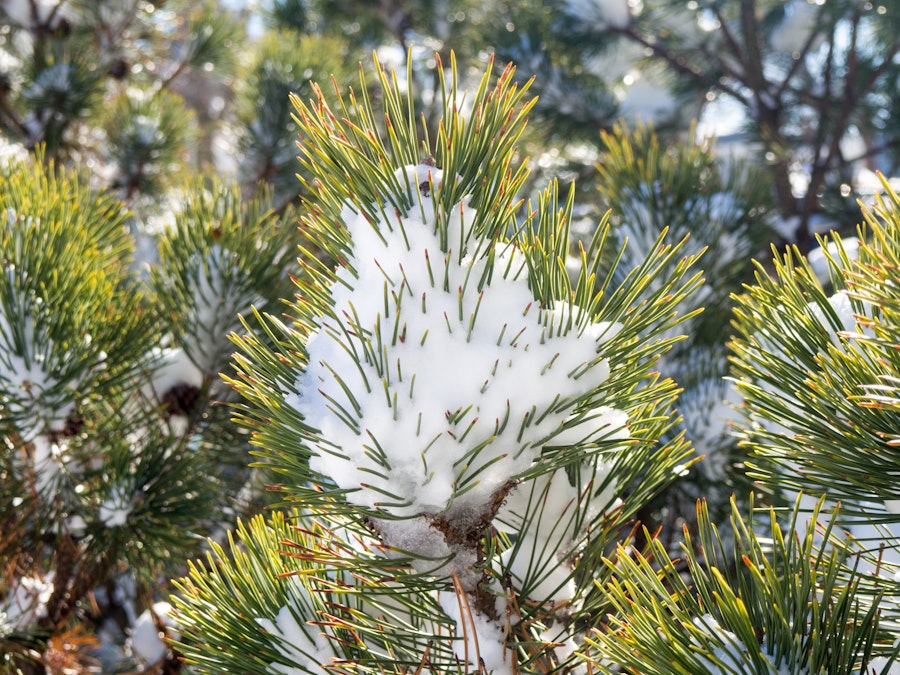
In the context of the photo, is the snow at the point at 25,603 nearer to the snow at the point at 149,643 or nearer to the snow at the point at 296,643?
the snow at the point at 149,643

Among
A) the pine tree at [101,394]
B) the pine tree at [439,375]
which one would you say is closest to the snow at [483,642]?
the pine tree at [439,375]

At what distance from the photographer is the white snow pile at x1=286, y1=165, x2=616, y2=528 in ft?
1.75

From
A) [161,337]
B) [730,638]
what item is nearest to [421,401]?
[730,638]

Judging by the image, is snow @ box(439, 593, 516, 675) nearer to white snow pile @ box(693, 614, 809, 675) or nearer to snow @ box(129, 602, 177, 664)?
white snow pile @ box(693, 614, 809, 675)

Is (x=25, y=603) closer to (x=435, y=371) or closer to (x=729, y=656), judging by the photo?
(x=435, y=371)

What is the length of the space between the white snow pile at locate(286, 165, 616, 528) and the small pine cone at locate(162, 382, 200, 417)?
509mm

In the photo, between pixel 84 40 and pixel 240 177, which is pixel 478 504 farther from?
pixel 84 40

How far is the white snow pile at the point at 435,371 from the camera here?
53cm

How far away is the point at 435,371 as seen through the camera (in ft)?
1.77

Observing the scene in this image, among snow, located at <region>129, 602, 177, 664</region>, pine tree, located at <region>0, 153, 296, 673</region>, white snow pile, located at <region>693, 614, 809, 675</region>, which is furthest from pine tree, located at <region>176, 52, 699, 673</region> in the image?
snow, located at <region>129, 602, 177, 664</region>

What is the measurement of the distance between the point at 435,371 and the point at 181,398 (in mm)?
602

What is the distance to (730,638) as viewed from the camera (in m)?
0.50

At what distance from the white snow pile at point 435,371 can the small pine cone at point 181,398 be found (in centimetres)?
51

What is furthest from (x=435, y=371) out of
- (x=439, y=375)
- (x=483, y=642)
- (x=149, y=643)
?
(x=149, y=643)
